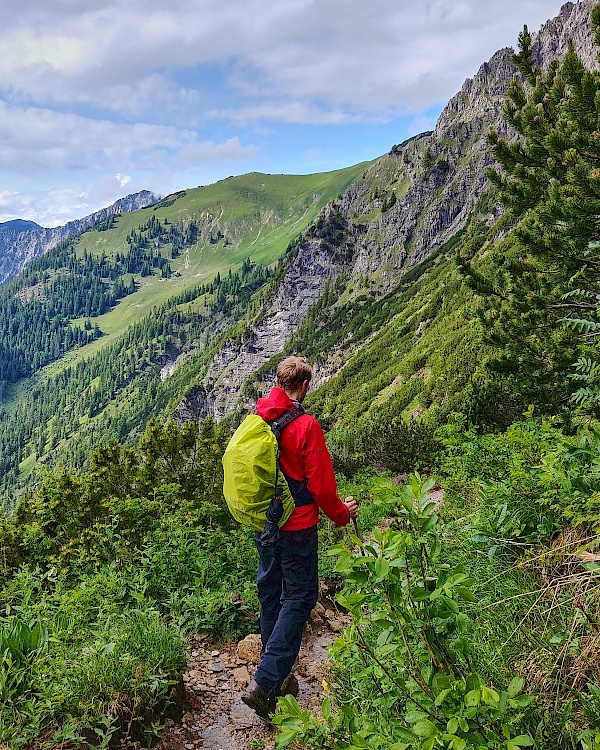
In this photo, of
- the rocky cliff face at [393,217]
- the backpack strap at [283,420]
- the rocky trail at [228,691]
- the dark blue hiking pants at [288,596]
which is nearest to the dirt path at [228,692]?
the rocky trail at [228,691]

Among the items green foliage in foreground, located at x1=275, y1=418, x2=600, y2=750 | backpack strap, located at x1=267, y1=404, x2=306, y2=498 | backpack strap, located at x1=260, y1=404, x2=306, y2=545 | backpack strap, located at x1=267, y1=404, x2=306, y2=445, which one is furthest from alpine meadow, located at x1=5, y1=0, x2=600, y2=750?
backpack strap, located at x1=267, y1=404, x2=306, y2=445

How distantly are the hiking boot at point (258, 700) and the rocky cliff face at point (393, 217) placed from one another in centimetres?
9644

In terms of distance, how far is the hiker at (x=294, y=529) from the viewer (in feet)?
11.8

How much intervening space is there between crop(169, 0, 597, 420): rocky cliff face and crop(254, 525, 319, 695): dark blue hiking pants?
316 ft

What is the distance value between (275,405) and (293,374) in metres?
0.29

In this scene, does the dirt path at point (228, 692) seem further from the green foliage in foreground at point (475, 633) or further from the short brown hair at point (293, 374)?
the short brown hair at point (293, 374)

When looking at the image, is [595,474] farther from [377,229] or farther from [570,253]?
[377,229]

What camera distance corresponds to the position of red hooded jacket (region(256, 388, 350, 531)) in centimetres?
360

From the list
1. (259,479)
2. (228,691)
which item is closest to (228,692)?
(228,691)

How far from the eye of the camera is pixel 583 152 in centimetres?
709

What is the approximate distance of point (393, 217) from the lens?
129375 millimetres

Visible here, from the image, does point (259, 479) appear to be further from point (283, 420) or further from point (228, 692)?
point (228, 692)

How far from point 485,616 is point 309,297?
468 ft

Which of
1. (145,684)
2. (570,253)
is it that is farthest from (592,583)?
(570,253)
